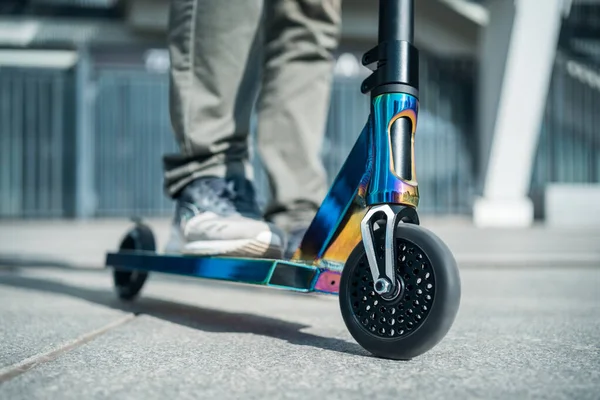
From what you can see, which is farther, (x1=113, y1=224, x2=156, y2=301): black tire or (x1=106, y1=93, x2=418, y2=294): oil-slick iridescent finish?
(x1=113, y1=224, x2=156, y2=301): black tire

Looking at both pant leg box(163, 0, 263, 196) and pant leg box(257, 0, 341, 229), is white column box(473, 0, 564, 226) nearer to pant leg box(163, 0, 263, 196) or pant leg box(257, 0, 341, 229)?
pant leg box(257, 0, 341, 229)

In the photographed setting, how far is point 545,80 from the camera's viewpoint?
7797 mm

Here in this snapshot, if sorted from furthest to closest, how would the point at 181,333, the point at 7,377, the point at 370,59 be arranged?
the point at 181,333, the point at 370,59, the point at 7,377

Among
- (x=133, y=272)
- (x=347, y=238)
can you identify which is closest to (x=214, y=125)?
(x=347, y=238)

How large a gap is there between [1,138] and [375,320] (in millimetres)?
10347

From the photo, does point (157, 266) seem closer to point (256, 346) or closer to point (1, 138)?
point (256, 346)

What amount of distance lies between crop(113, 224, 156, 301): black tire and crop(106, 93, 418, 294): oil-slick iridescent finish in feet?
1.44

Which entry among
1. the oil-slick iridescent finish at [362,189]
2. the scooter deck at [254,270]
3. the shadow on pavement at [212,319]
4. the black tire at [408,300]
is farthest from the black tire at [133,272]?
the black tire at [408,300]

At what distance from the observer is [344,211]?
1.13 meters

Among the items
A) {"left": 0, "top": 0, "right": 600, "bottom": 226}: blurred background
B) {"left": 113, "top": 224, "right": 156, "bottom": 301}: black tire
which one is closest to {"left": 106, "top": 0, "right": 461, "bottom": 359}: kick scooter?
{"left": 113, "top": 224, "right": 156, "bottom": 301}: black tire

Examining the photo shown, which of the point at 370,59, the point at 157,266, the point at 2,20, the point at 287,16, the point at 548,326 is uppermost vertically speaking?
the point at 2,20

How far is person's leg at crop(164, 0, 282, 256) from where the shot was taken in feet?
4.31

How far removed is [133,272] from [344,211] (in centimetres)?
86

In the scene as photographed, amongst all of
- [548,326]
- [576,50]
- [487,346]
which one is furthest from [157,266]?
[576,50]
